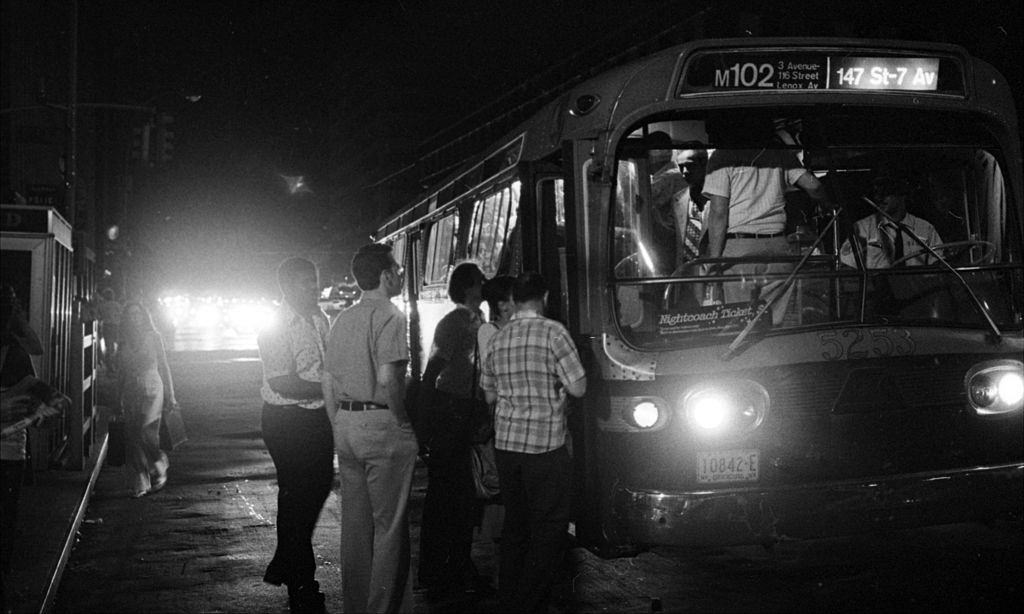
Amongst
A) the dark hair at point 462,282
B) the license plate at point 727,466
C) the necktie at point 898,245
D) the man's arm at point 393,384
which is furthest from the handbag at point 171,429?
the necktie at point 898,245

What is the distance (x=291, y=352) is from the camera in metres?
6.38

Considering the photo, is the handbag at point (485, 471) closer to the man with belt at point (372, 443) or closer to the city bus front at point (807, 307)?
the city bus front at point (807, 307)

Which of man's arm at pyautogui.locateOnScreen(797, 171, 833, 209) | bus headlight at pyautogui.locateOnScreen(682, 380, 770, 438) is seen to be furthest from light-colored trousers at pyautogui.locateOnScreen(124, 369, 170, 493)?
man's arm at pyautogui.locateOnScreen(797, 171, 833, 209)

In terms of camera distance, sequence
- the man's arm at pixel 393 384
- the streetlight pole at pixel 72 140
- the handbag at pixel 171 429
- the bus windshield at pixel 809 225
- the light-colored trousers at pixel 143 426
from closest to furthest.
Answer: the man's arm at pixel 393 384, the bus windshield at pixel 809 225, the light-colored trousers at pixel 143 426, the handbag at pixel 171 429, the streetlight pole at pixel 72 140

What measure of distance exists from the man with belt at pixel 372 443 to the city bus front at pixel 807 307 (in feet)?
3.81

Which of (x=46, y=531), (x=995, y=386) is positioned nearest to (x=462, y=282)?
(x=995, y=386)

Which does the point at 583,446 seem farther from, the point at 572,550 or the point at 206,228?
the point at 206,228

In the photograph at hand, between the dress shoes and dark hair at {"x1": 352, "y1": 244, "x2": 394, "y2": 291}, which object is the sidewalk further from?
dark hair at {"x1": 352, "y1": 244, "x2": 394, "y2": 291}

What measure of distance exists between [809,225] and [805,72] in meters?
0.90

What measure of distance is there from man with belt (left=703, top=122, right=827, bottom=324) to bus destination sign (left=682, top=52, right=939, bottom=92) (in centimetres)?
37

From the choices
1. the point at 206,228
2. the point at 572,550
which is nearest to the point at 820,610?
the point at 572,550

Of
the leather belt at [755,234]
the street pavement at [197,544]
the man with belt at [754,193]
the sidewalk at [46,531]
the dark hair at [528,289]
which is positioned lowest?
the street pavement at [197,544]

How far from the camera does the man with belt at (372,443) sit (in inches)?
224

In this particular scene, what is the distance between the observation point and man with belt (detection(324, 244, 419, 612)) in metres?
5.70
